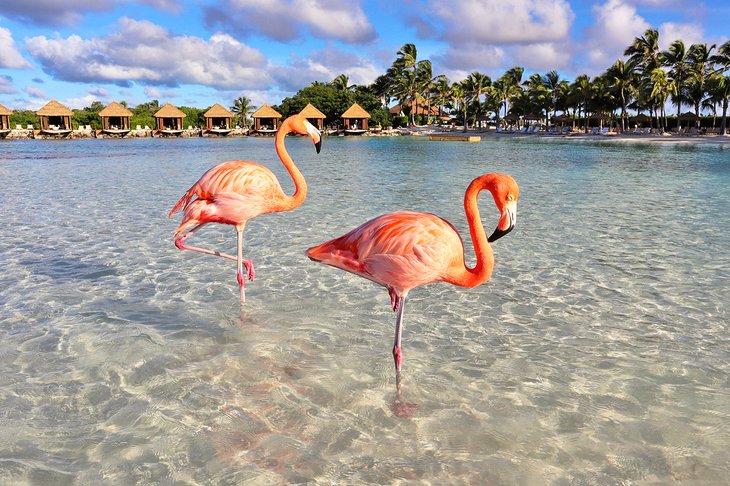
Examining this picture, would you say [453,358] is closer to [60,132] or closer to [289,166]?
[289,166]

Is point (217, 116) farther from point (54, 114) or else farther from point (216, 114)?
point (54, 114)

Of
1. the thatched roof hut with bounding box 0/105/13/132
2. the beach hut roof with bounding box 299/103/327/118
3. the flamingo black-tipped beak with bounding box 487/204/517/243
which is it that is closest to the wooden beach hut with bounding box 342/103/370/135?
the beach hut roof with bounding box 299/103/327/118

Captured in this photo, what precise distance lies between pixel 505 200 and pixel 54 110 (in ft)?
269

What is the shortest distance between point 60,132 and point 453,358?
7735cm

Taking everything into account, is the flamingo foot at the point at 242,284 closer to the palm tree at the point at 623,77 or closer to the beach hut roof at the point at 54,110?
the palm tree at the point at 623,77

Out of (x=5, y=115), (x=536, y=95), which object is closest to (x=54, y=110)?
(x=5, y=115)

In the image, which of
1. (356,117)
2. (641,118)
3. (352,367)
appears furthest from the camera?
(356,117)

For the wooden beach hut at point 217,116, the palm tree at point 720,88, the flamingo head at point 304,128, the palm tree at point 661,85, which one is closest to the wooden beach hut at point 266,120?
the wooden beach hut at point 217,116

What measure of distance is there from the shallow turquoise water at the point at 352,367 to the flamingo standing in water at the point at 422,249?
84cm

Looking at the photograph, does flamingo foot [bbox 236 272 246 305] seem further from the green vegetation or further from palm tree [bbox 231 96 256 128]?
palm tree [bbox 231 96 256 128]

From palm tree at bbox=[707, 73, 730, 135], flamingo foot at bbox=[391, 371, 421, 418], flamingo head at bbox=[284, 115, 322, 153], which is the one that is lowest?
flamingo foot at bbox=[391, 371, 421, 418]

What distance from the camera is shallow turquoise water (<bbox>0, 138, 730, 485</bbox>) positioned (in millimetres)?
3166

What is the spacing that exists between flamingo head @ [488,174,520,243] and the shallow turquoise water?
51.8 inches

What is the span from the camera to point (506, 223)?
322 cm
